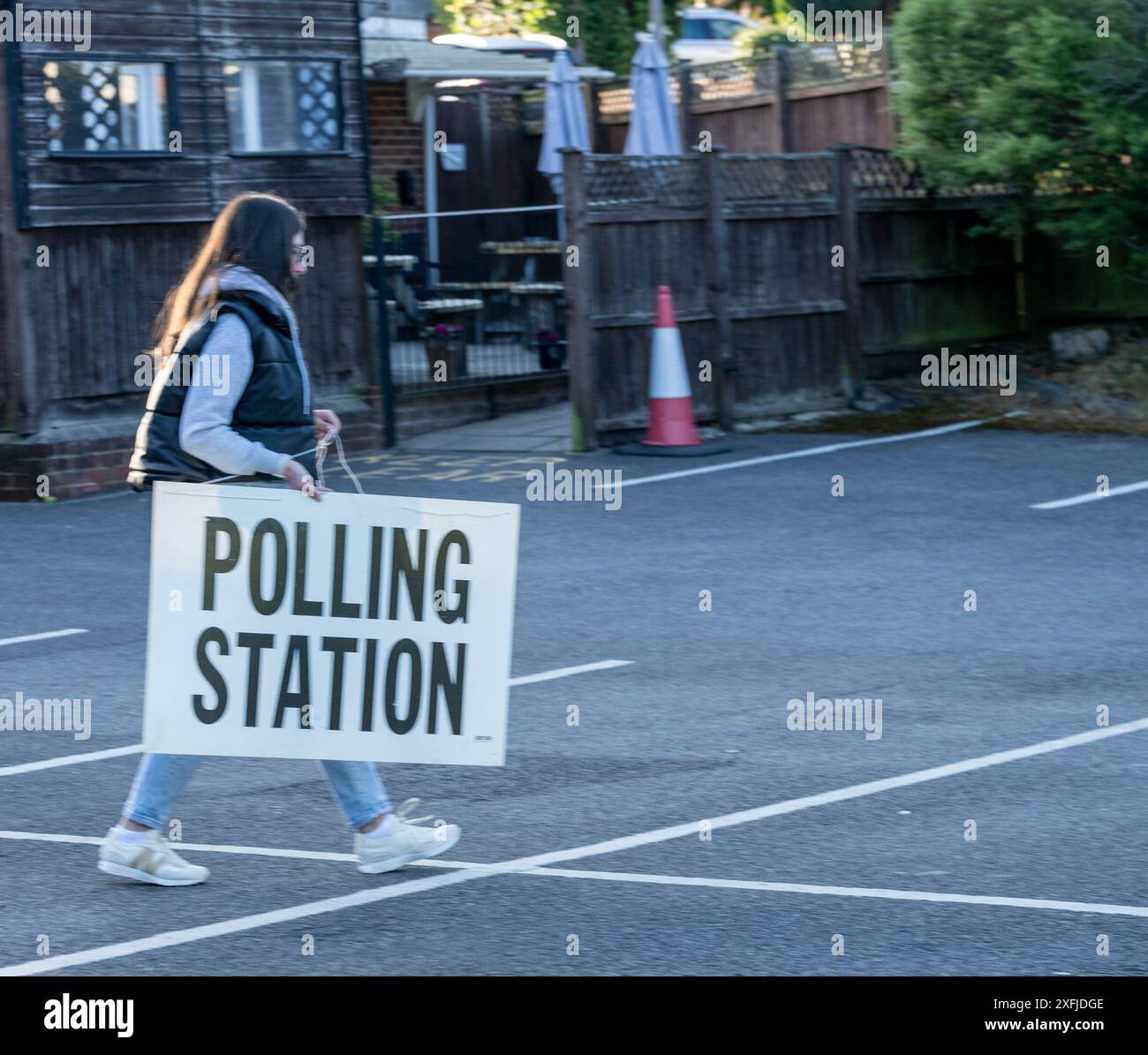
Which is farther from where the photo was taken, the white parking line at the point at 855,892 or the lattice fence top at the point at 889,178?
the lattice fence top at the point at 889,178

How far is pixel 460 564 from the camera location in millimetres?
5648

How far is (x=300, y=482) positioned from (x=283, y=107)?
443 inches

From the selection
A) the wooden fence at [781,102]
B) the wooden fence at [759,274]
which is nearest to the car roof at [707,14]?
the wooden fence at [781,102]

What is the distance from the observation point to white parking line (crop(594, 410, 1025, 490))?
14484 millimetres

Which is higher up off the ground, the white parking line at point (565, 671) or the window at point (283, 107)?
the window at point (283, 107)

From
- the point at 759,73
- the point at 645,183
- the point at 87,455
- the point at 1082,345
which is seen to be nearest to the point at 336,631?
the point at 87,455

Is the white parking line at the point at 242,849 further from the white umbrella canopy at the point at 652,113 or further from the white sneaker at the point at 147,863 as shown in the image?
the white umbrella canopy at the point at 652,113

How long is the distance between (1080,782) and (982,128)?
12739mm

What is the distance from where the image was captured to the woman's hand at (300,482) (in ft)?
18.2

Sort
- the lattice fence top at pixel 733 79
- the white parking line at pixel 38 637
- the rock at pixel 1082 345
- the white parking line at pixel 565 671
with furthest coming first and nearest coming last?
the lattice fence top at pixel 733 79, the rock at pixel 1082 345, the white parking line at pixel 38 637, the white parking line at pixel 565 671

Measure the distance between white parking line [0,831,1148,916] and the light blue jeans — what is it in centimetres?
26

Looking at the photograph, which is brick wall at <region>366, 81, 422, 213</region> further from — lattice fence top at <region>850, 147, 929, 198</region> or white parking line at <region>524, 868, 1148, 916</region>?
white parking line at <region>524, 868, 1148, 916</region>

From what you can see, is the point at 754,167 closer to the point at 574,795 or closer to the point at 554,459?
the point at 554,459

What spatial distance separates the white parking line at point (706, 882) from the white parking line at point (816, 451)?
819cm
